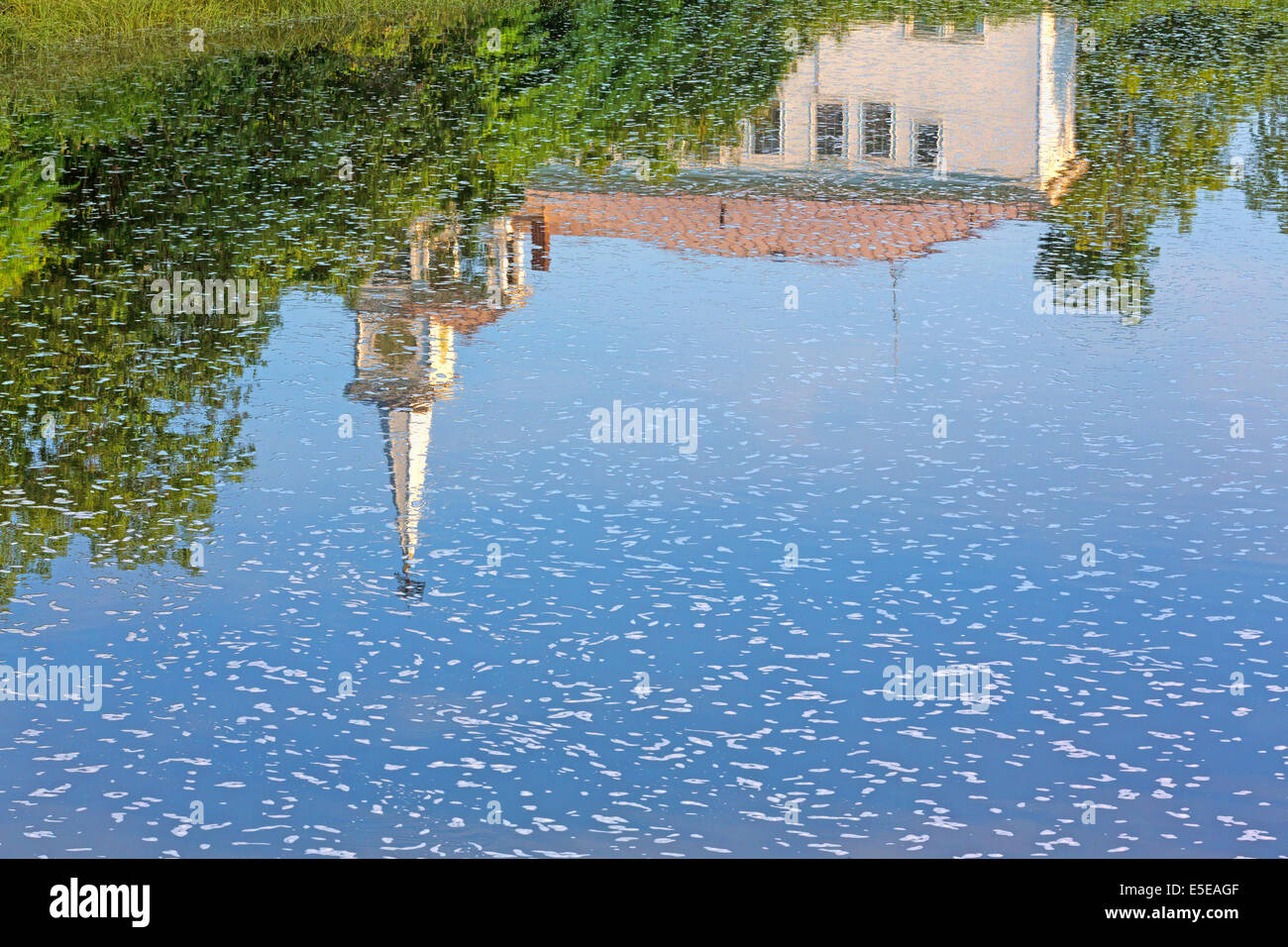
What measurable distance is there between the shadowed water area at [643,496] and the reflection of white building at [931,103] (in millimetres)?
258

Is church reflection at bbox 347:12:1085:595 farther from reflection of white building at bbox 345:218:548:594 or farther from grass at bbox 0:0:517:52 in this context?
grass at bbox 0:0:517:52

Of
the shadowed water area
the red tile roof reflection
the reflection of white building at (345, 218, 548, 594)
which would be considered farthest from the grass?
the reflection of white building at (345, 218, 548, 594)

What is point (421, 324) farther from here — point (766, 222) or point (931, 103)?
point (931, 103)

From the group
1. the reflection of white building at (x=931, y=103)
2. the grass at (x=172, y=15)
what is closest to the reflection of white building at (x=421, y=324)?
the reflection of white building at (x=931, y=103)

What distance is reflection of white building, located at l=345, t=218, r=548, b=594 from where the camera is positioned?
974 cm

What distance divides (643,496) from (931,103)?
1808 cm

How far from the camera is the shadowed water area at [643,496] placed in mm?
6418

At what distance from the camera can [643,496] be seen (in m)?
9.27

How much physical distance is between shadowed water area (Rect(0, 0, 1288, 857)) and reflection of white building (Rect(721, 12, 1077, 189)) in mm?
258

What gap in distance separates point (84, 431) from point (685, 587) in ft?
13.5

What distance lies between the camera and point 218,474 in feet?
31.7

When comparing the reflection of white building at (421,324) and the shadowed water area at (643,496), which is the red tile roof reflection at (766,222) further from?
the reflection of white building at (421,324)

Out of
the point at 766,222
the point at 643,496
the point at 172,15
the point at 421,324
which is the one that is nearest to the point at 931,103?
the point at 766,222
